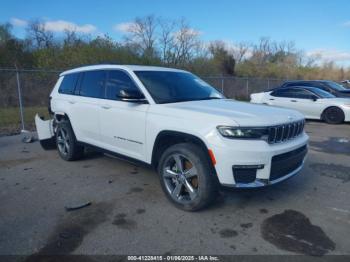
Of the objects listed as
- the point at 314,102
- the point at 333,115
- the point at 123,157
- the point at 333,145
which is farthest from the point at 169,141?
the point at 333,115

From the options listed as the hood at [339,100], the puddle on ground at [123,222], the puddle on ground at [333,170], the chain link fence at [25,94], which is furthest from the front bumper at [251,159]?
the chain link fence at [25,94]

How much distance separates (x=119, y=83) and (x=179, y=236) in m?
2.56

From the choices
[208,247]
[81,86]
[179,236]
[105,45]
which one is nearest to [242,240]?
A: [208,247]

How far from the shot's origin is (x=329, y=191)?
4324 mm

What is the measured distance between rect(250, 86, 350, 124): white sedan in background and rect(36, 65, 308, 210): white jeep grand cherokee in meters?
7.70

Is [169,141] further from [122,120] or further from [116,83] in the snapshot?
[116,83]

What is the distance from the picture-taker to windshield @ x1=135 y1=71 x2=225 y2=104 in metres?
4.17

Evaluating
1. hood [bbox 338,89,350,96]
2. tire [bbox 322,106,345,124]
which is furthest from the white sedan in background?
hood [bbox 338,89,350,96]

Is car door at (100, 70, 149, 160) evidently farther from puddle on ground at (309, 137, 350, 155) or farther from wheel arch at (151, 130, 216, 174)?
puddle on ground at (309, 137, 350, 155)

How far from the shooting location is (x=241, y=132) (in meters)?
3.17

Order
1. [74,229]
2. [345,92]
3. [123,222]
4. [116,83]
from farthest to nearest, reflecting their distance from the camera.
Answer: [345,92]
[116,83]
[123,222]
[74,229]

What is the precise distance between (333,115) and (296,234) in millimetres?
9081

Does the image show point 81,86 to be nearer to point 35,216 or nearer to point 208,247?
point 35,216

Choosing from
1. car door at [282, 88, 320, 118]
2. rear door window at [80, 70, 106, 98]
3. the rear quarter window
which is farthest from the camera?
car door at [282, 88, 320, 118]
